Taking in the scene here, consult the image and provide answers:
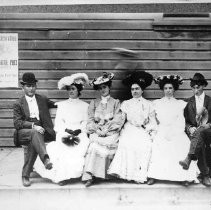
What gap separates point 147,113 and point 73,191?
1632 mm

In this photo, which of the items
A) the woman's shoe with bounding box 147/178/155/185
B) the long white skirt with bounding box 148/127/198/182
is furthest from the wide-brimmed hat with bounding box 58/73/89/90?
the woman's shoe with bounding box 147/178/155/185

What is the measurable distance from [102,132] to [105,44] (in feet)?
7.89

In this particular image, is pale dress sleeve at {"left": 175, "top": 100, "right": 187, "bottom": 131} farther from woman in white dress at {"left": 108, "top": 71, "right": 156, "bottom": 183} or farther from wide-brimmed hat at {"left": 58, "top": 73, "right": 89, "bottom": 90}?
wide-brimmed hat at {"left": 58, "top": 73, "right": 89, "bottom": 90}

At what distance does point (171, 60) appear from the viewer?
7.82 metres

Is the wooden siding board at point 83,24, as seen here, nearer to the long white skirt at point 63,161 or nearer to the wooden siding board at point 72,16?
the wooden siding board at point 72,16

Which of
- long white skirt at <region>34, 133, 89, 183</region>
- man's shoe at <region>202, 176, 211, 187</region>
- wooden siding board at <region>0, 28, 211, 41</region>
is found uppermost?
wooden siding board at <region>0, 28, 211, 41</region>

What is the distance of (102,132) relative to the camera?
19.5ft

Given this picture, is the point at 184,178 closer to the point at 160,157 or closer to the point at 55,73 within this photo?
the point at 160,157

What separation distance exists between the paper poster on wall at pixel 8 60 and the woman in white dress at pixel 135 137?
8.36 feet

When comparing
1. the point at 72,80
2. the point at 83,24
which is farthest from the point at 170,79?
the point at 83,24

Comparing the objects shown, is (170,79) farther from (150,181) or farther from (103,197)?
(103,197)

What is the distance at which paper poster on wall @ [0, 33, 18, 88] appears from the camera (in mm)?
7871

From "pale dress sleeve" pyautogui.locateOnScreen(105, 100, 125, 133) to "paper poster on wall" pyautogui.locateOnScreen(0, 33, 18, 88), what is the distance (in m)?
2.53

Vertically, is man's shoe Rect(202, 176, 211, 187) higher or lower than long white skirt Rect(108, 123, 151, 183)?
lower
